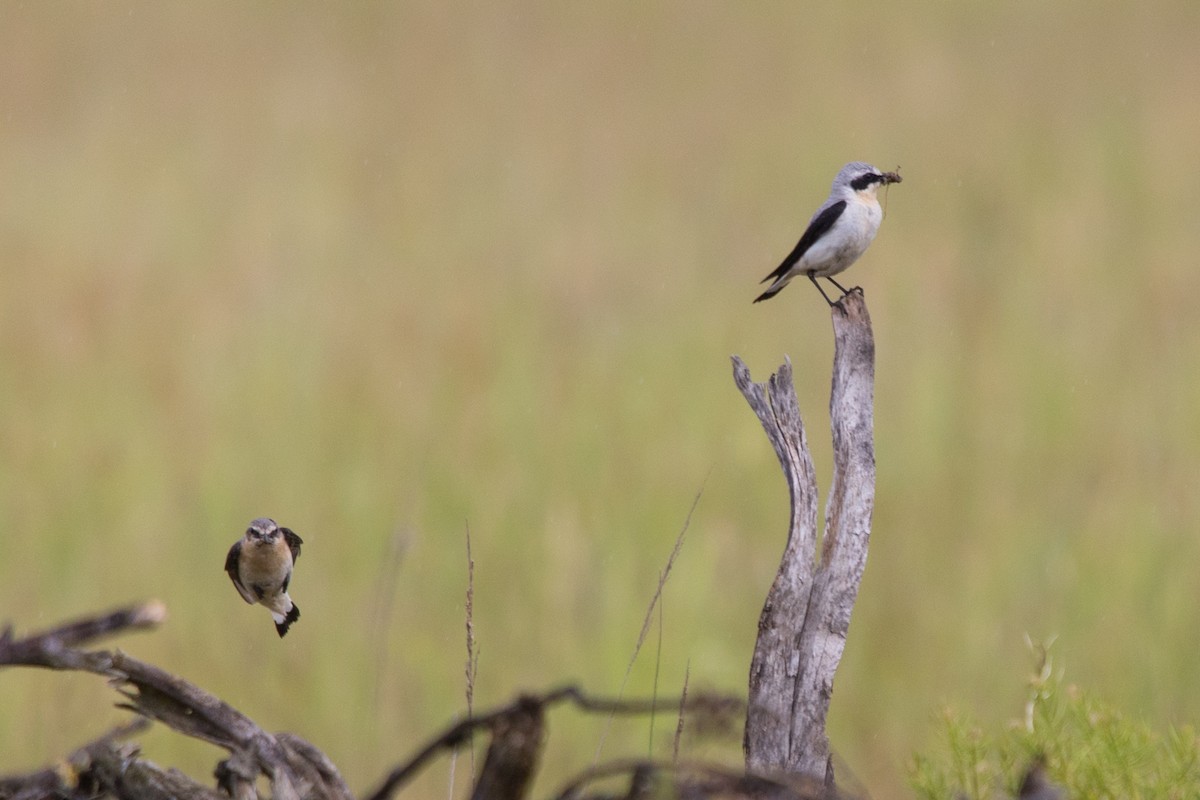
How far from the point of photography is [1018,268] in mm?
7746

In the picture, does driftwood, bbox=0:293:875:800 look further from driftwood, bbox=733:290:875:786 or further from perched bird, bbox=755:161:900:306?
perched bird, bbox=755:161:900:306

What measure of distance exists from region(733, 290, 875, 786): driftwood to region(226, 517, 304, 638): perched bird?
2.50ft

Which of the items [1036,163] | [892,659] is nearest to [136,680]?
[892,659]

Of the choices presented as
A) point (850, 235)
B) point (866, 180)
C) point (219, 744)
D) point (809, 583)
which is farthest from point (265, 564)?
point (866, 180)

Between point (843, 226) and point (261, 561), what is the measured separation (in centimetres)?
182

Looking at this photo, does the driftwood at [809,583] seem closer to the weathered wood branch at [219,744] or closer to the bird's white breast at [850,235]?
the weathered wood branch at [219,744]

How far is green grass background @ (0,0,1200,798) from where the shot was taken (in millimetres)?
5324

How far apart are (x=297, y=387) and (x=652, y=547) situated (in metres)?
2.20

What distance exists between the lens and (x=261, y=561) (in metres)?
2.19

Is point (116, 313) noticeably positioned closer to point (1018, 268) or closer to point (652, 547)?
point (652, 547)

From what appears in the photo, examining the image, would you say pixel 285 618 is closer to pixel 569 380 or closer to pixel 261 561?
pixel 261 561

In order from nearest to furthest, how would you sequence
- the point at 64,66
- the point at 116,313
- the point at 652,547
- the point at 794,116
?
the point at 652,547 < the point at 116,313 < the point at 794,116 < the point at 64,66

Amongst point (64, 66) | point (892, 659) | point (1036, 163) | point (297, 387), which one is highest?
point (64, 66)

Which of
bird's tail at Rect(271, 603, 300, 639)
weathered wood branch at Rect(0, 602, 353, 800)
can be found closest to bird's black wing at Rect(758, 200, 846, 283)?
bird's tail at Rect(271, 603, 300, 639)
